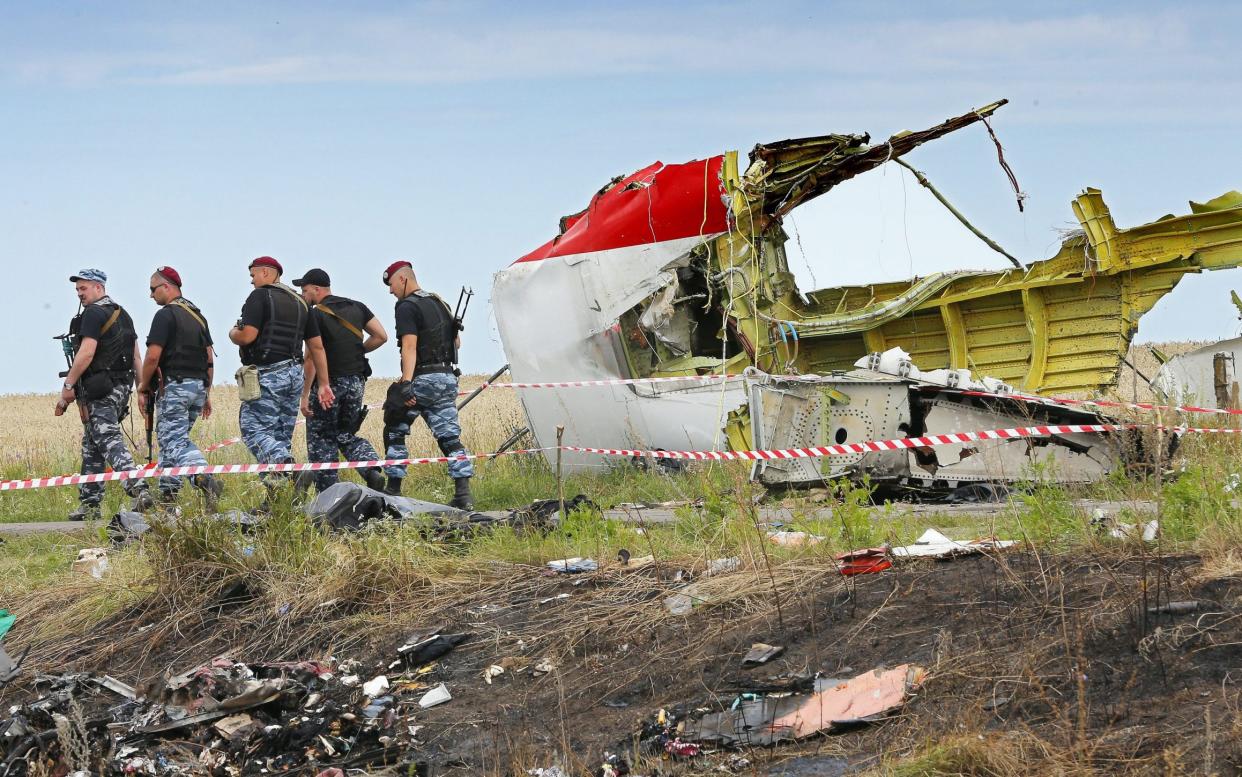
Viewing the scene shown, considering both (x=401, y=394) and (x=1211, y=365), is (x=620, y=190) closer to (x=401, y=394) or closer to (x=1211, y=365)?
(x=401, y=394)

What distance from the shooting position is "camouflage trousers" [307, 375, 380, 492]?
1138 centimetres

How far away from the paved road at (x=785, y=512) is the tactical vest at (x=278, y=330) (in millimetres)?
1720

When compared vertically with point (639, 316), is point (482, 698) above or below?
below

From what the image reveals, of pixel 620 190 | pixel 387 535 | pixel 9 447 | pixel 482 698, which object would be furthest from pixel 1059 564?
pixel 9 447

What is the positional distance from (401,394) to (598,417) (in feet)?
6.05

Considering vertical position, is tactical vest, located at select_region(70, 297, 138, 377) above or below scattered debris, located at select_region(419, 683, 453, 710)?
above

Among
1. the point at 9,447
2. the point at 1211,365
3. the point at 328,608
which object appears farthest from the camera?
the point at 9,447

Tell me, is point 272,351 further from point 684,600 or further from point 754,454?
point 684,600

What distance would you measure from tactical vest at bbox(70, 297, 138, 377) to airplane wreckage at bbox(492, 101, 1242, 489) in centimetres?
327

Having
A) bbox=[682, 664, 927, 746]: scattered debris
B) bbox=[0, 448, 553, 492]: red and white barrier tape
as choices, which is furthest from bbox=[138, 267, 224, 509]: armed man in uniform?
bbox=[682, 664, 927, 746]: scattered debris

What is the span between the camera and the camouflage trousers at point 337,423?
37.3ft

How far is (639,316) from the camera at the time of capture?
11.9 meters

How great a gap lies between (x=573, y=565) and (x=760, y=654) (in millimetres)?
1901

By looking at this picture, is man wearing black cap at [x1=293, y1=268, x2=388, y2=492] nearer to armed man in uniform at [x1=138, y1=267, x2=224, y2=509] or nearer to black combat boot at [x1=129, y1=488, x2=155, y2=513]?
armed man in uniform at [x1=138, y1=267, x2=224, y2=509]
